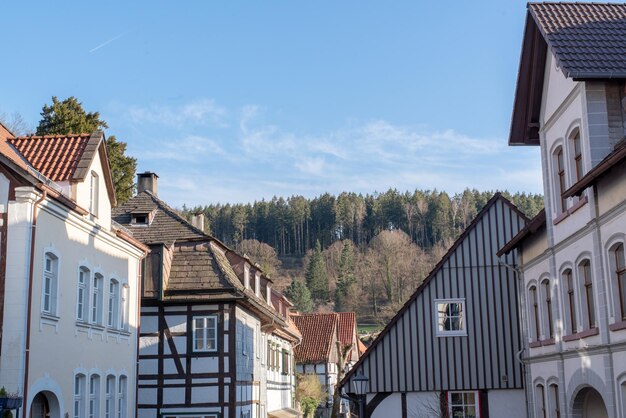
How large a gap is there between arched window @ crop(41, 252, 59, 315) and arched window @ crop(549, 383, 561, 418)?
1209cm

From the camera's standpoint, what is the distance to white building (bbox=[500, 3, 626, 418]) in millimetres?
15016

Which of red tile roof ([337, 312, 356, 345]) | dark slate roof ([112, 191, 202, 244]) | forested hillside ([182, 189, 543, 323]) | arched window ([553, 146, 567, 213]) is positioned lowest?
red tile roof ([337, 312, 356, 345])

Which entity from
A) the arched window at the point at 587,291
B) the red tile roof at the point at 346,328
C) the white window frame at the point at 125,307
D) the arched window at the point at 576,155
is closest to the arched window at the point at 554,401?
the arched window at the point at 587,291

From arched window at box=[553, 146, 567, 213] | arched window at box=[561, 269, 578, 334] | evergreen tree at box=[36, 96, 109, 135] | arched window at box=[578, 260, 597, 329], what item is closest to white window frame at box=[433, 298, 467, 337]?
arched window at box=[561, 269, 578, 334]

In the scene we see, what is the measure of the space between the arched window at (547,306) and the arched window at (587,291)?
290 cm

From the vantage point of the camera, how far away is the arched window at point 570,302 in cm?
1770

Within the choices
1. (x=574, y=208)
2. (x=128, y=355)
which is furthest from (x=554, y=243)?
(x=128, y=355)

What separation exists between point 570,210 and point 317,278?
86.6 m

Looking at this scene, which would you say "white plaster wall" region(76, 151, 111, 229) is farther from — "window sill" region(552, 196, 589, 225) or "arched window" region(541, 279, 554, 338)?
"arched window" region(541, 279, 554, 338)

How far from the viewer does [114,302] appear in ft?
76.5

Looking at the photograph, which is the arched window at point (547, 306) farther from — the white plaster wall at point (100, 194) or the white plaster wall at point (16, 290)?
the white plaster wall at point (16, 290)

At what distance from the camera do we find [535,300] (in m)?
21.3

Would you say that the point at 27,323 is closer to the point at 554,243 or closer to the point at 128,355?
the point at 128,355

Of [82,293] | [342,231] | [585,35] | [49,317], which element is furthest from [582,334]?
[342,231]
